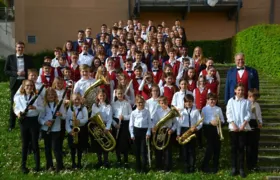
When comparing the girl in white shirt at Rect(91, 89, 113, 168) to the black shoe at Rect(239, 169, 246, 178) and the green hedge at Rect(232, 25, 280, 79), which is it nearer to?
the black shoe at Rect(239, 169, 246, 178)

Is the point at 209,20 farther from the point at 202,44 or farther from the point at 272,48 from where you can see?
the point at 272,48

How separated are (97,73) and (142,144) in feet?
5.79

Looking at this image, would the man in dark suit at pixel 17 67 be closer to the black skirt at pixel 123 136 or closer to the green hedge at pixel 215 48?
the black skirt at pixel 123 136

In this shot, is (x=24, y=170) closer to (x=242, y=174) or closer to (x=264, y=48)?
(x=242, y=174)

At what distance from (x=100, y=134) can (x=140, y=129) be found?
2.55ft

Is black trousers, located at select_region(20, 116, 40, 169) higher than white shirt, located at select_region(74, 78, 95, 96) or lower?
lower

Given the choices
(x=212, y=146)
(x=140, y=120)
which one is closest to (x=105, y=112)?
(x=140, y=120)

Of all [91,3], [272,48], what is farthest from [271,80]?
[91,3]

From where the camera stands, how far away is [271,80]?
45.5 ft

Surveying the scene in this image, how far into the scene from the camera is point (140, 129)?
24.3ft

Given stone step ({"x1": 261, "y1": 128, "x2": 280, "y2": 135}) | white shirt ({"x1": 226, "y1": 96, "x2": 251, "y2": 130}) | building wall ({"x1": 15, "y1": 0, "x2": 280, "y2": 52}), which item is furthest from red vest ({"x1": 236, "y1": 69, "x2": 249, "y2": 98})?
building wall ({"x1": 15, "y1": 0, "x2": 280, "y2": 52})

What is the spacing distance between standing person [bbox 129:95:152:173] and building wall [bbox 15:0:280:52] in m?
15.0

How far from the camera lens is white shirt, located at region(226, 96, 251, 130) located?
23.7ft

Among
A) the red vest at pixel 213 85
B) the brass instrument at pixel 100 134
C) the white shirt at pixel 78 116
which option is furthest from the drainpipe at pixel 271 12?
the white shirt at pixel 78 116
